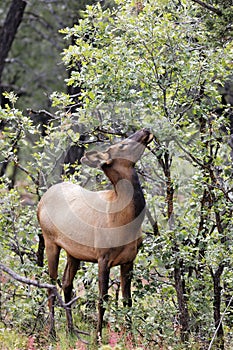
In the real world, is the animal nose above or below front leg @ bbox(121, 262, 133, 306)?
above

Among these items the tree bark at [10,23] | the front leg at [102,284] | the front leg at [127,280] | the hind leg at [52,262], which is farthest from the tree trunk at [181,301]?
the tree bark at [10,23]

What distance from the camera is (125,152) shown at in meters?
6.36

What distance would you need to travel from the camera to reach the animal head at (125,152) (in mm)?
6344

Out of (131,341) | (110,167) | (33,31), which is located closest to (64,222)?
(110,167)

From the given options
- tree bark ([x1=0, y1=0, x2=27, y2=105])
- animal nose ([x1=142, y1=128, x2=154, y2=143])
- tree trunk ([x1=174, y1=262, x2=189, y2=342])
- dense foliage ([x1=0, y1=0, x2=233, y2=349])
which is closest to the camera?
animal nose ([x1=142, y1=128, x2=154, y2=143])

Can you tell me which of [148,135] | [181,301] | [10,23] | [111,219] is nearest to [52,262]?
[111,219]

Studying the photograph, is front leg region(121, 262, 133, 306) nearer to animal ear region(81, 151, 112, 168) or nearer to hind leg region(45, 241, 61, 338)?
hind leg region(45, 241, 61, 338)

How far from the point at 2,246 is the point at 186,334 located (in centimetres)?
227

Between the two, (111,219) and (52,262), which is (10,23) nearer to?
(52,262)

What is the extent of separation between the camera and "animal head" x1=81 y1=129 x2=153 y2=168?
20.8 feet

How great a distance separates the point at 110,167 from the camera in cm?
643

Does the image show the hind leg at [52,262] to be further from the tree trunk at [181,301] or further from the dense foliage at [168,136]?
the tree trunk at [181,301]

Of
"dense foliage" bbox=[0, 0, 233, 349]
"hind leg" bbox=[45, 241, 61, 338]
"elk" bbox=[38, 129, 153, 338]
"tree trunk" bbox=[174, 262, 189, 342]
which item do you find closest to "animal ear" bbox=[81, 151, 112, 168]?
"elk" bbox=[38, 129, 153, 338]

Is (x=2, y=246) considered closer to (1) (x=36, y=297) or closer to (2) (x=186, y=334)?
(1) (x=36, y=297)
